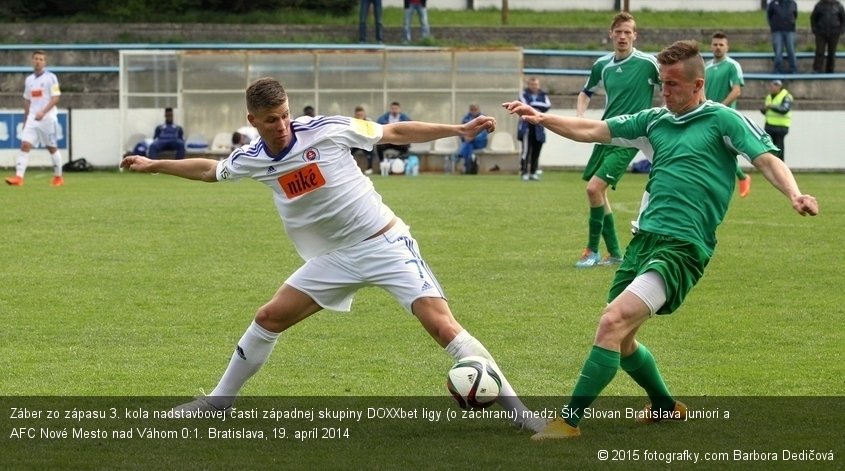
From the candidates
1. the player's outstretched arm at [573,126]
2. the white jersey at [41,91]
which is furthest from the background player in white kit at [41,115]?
the player's outstretched arm at [573,126]

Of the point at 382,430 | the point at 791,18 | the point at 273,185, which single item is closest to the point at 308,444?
the point at 382,430

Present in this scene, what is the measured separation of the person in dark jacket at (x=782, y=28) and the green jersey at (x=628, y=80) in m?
20.8

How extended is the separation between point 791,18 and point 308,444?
93.8 feet

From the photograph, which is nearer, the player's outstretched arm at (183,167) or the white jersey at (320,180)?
the white jersey at (320,180)

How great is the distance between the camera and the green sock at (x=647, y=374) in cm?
663

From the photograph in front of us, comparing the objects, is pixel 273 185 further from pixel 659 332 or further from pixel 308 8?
pixel 308 8

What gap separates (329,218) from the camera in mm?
6680

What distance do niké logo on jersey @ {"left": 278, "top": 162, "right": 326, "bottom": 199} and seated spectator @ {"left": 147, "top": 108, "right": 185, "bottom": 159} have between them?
23907 mm

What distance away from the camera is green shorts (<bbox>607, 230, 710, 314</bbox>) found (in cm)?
624

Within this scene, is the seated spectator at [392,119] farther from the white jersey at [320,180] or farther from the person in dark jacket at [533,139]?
the white jersey at [320,180]

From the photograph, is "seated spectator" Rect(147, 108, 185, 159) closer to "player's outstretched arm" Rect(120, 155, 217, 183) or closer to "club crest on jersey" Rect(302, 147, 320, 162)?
"player's outstretched arm" Rect(120, 155, 217, 183)

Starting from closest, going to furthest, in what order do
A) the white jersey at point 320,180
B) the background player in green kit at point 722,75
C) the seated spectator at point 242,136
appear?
the white jersey at point 320,180 < the background player in green kit at point 722,75 < the seated spectator at point 242,136

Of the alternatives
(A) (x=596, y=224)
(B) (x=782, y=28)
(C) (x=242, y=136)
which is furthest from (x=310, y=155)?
(B) (x=782, y=28)

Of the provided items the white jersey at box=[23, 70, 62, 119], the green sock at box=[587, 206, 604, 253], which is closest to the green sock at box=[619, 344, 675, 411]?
the green sock at box=[587, 206, 604, 253]
